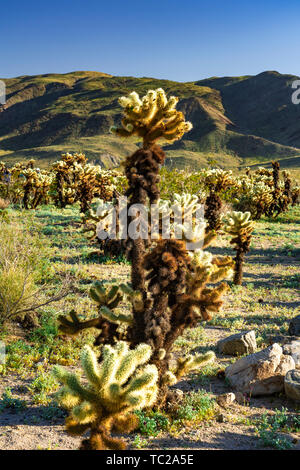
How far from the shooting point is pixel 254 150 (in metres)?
111

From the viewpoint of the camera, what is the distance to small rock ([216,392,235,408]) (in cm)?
488

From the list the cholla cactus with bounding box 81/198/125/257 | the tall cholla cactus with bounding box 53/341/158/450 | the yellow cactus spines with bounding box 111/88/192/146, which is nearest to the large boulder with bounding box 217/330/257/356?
the tall cholla cactus with bounding box 53/341/158/450

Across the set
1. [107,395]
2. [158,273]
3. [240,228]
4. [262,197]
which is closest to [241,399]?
[158,273]

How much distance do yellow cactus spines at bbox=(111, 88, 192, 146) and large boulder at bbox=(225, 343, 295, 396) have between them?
3319 millimetres

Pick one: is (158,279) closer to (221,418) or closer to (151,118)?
(221,418)

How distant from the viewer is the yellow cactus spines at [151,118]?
4.58m

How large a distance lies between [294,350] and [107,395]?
12.7 ft

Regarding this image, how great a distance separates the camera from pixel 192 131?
135m

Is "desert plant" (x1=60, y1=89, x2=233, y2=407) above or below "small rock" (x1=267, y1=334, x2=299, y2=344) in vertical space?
above

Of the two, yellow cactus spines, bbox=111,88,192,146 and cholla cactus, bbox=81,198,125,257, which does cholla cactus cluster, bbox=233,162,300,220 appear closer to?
cholla cactus, bbox=81,198,125,257

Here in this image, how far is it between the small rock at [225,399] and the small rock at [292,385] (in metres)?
0.74

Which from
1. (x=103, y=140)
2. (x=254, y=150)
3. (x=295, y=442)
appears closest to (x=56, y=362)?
(x=295, y=442)

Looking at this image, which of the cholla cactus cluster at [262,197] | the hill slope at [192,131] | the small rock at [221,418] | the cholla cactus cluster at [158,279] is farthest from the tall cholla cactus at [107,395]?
the hill slope at [192,131]
